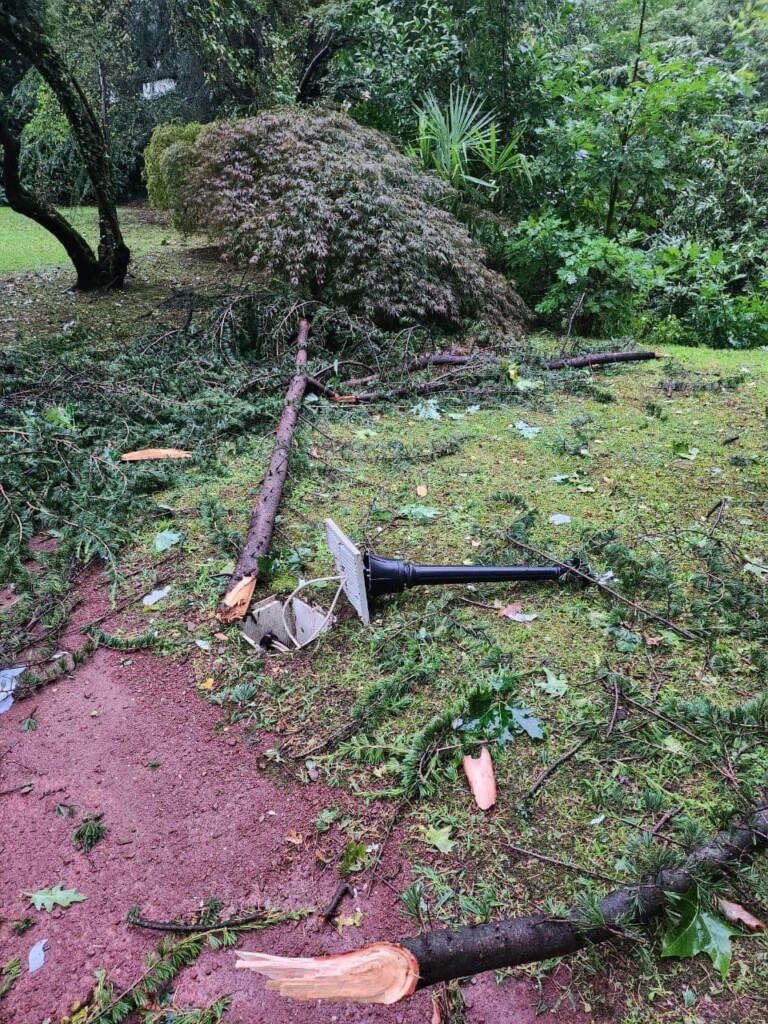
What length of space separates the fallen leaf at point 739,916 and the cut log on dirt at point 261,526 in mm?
1429

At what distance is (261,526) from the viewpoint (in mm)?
2336

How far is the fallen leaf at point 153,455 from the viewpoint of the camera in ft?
9.70

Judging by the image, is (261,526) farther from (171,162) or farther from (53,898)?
(171,162)

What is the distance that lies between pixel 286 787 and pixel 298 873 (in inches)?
8.6

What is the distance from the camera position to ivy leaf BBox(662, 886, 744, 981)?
1.05 m

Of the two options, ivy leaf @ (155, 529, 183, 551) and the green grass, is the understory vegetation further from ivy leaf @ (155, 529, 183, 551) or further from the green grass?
the green grass

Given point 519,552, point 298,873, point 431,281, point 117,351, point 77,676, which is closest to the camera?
point 298,873

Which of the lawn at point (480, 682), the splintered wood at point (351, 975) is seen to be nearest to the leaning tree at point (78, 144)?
the lawn at point (480, 682)

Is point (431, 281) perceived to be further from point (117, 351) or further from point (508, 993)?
point (508, 993)

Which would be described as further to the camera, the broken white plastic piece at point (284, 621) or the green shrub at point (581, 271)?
the green shrub at point (581, 271)

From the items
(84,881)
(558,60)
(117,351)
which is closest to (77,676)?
(84,881)

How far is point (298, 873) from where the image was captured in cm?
129

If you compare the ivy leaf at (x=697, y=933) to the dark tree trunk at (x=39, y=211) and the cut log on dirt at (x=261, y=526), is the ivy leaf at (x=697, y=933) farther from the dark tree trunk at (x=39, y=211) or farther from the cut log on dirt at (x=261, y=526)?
the dark tree trunk at (x=39, y=211)

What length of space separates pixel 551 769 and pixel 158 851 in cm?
90
